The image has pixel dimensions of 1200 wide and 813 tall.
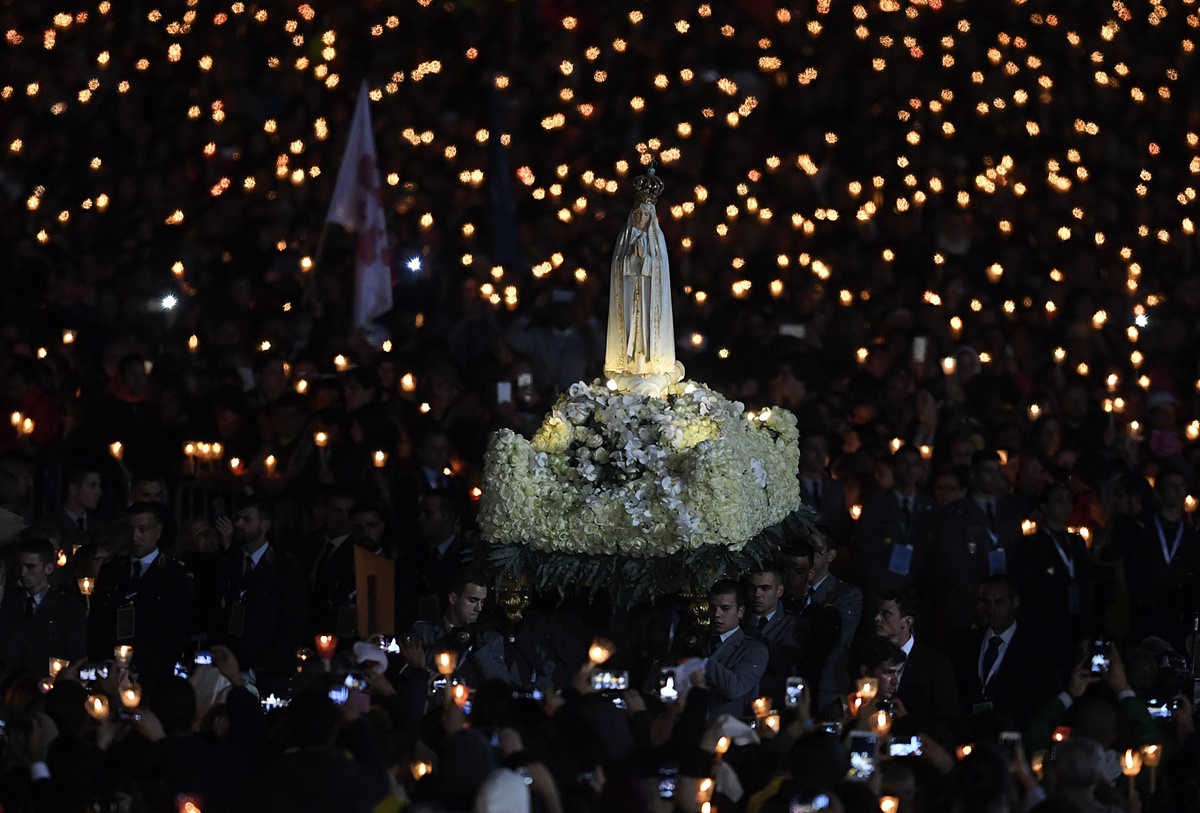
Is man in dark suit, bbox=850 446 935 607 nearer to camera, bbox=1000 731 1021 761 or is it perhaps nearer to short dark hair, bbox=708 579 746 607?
short dark hair, bbox=708 579 746 607

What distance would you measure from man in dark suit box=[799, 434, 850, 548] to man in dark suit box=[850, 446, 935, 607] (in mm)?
141

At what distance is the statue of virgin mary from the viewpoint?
13.3m

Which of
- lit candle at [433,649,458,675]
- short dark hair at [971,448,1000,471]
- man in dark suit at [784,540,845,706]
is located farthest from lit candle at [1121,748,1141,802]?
short dark hair at [971,448,1000,471]

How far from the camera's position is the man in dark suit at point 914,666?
1264 cm

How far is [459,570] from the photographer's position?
45.4ft

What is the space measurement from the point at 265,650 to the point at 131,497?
295 cm

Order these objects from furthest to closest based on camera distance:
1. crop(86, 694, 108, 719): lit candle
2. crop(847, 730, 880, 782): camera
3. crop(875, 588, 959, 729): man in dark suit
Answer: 1. crop(875, 588, 959, 729): man in dark suit
2. crop(86, 694, 108, 719): lit candle
3. crop(847, 730, 880, 782): camera

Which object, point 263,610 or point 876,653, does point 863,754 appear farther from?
point 263,610

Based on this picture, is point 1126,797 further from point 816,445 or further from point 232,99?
point 232,99

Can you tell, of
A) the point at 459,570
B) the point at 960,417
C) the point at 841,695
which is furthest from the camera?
the point at 960,417

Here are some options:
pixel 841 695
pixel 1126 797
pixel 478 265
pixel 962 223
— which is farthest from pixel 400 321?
pixel 1126 797

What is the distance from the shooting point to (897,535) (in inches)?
615

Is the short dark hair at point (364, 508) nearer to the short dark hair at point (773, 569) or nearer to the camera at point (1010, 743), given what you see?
the short dark hair at point (773, 569)

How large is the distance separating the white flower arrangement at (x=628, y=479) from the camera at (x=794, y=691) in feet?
4.19
